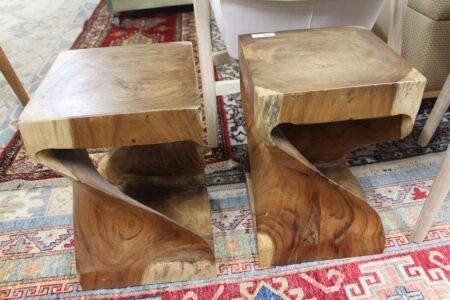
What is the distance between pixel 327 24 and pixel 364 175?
40 cm

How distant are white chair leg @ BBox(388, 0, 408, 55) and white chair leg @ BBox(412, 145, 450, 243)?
45 cm

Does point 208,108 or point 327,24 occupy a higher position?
point 327,24

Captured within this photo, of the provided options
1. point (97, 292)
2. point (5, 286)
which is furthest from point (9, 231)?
point (97, 292)

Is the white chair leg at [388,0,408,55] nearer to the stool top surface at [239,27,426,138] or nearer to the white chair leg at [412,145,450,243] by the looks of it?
the stool top surface at [239,27,426,138]

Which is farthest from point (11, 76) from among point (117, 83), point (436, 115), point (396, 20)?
point (436, 115)

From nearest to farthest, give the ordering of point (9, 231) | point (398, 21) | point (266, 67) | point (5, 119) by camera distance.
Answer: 1. point (266, 67)
2. point (9, 231)
3. point (398, 21)
4. point (5, 119)

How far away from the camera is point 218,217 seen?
846 millimetres

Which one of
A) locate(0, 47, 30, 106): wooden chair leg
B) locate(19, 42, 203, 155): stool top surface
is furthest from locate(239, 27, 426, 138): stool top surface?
locate(0, 47, 30, 106): wooden chair leg

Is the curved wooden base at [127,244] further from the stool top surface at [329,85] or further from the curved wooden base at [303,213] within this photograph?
the stool top surface at [329,85]

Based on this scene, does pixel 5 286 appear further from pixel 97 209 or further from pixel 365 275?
pixel 365 275

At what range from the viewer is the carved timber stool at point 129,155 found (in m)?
0.57

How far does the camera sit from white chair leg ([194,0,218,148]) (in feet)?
2.88

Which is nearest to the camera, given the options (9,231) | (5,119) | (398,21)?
(9,231)

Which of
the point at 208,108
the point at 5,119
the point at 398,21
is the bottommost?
the point at 5,119
